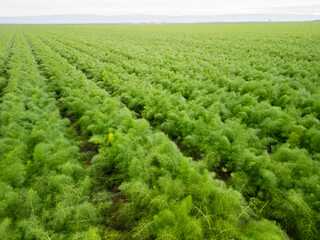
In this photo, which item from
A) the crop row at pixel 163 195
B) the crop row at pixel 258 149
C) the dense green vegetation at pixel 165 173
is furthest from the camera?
the crop row at pixel 258 149

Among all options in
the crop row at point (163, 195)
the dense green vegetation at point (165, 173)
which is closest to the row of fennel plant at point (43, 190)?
the dense green vegetation at point (165, 173)

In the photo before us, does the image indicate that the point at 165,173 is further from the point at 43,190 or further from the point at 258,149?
the point at 258,149

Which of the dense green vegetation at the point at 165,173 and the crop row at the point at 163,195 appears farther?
the dense green vegetation at the point at 165,173

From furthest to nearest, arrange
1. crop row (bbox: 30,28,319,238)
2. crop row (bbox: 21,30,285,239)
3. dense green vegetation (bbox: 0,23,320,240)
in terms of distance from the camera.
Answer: crop row (bbox: 30,28,319,238) < dense green vegetation (bbox: 0,23,320,240) < crop row (bbox: 21,30,285,239)

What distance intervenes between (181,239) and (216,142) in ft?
9.93

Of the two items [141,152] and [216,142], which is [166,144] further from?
[216,142]

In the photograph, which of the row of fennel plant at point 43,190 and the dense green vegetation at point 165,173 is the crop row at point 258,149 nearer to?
the dense green vegetation at point 165,173

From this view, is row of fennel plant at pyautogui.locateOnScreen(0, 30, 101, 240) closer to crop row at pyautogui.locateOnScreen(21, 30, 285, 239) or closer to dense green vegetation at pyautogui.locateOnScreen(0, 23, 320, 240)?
dense green vegetation at pyautogui.locateOnScreen(0, 23, 320, 240)

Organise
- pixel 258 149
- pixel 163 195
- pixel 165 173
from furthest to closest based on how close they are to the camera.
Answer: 1. pixel 258 149
2. pixel 165 173
3. pixel 163 195

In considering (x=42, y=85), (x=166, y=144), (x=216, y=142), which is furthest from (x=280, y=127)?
(x=42, y=85)

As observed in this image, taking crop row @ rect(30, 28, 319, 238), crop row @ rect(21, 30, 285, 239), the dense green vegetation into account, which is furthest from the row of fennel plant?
crop row @ rect(30, 28, 319, 238)

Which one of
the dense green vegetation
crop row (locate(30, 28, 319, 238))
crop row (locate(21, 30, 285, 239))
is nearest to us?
crop row (locate(21, 30, 285, 239))

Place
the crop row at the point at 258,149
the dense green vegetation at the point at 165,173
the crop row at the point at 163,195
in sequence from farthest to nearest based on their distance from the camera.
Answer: the crop row at the point at 258,149, the dense green vegetation at the point at 165,173, the crop row at the point at 163,195

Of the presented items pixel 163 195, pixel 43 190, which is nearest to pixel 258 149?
pixel 163 195
